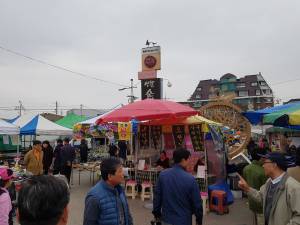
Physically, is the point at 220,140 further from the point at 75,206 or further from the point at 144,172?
the point at 75,206

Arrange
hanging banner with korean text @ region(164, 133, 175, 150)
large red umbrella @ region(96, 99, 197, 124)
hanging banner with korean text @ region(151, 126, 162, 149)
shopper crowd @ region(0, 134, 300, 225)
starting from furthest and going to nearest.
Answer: hanging banner with korean text @ region(151, 126, 162, 149) → hanging banner with korean text @ region(164, 133, 175, 150) → large red umbrella @ region(96, 99, 197, 124) → shopper crowd @ region(0, 134, 300, 225)

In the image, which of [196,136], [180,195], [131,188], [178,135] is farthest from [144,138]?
[180,195]

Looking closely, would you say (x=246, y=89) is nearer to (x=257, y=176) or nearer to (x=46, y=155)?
(x=46, y=155)

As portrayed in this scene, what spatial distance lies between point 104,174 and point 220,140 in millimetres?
7231

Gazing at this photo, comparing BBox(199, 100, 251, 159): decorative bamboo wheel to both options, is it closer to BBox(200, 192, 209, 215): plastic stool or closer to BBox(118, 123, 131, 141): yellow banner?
BBox(118, 123, 131, 141): yellow banner

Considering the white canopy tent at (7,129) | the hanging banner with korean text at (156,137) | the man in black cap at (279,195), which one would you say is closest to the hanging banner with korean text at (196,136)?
the hanging banner with korean text at (156,137)

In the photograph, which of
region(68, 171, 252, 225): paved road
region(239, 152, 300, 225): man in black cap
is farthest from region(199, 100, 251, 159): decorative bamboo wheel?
region(239, 152, 300, 225): man in black cap

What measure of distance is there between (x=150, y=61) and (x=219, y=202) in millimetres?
17470

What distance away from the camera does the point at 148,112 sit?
8.55m

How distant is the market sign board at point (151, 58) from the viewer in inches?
970

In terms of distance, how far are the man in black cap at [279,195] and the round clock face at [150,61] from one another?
2140 centimetres

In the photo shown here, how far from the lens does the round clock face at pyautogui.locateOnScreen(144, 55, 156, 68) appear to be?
24.8 m

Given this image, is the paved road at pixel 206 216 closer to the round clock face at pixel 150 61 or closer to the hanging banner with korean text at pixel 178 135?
the hanging banner with korean text at pixel 178 135

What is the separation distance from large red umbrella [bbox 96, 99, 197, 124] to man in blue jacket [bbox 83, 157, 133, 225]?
499cm
